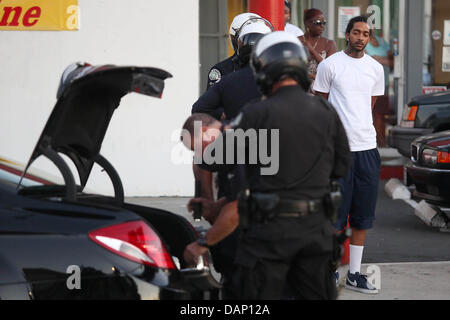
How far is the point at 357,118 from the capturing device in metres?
6.03

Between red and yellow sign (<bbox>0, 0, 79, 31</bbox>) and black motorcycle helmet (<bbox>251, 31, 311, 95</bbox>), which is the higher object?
red and yellow sign (<bbox>0, 0, 79, 31</bbox>)

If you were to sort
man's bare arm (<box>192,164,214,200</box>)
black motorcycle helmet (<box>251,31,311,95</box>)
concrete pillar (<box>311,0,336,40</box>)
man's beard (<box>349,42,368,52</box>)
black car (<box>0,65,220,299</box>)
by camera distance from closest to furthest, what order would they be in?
1. black motorcycle helmet (<box>251,31,311,95</box>)
2. black car (<box>0,65,220,299</box>)
3. man's bare arm (<box>192,164,214,200</box>)
4. man's beard (<box>349,42,368,52</box>)
5. concrete pillar (<box>311,0,336,40</box>)

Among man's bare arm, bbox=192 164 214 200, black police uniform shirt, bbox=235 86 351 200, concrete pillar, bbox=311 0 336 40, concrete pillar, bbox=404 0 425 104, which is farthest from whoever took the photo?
concrete pillar, bbox=404 0 425 104

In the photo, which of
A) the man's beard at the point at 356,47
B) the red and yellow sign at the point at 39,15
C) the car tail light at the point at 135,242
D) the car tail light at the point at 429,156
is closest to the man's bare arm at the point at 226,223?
the car tail light at the point at 135,242

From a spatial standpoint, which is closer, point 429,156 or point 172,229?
point 172,229

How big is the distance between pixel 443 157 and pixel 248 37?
400 centimetres

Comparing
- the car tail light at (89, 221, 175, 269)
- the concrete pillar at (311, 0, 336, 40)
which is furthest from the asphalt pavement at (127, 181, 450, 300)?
the concrete pillar at (311, 0, 336, 40)

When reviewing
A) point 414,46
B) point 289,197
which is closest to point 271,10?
point 289,197

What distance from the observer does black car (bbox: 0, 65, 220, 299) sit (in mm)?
3879

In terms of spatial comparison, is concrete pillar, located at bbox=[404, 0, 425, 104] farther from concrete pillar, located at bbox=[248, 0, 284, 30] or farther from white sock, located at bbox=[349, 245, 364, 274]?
white sock, located at bbox=[349, 245, 364, 274]

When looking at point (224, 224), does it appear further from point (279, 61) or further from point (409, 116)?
point (409, 116)
